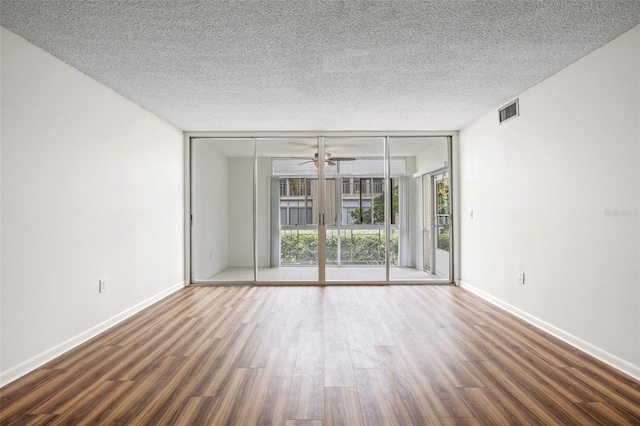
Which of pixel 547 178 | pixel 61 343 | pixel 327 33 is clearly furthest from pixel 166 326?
pixel 547 178

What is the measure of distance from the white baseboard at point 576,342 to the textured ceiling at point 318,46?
2311 mm

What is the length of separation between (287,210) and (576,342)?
429 centimetres

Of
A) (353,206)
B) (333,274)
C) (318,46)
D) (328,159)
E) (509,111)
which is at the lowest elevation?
(333,274)

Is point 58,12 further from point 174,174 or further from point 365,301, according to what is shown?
point 365,301

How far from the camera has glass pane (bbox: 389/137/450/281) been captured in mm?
6047

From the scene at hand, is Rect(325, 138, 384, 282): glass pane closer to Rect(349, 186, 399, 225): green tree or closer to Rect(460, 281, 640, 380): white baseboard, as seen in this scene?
Rect(349, 186, 399, 225): green tree

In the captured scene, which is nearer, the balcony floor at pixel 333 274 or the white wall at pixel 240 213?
the balcony floor at pixel 333 274

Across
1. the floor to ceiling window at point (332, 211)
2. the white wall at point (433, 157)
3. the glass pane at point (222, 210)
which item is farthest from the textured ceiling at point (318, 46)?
the glass pane at point (222, 210)

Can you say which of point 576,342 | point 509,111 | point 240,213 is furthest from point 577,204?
point 240,213

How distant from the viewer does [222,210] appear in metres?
6.75

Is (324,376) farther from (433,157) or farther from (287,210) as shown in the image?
(433,157)

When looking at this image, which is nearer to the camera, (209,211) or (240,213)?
(209,211)

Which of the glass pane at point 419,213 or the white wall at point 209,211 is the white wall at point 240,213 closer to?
the white wall at point 209,211

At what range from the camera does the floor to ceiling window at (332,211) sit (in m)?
5.95
